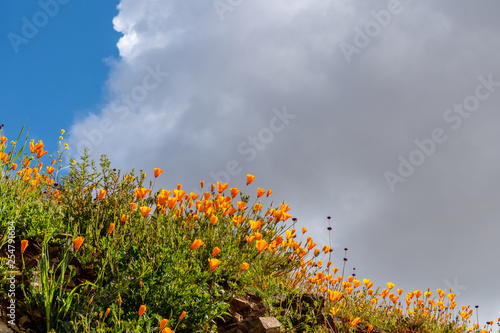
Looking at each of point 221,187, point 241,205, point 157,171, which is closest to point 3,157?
point 157,171

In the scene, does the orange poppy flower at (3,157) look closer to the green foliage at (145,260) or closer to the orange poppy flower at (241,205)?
the green foliage at (145,260)

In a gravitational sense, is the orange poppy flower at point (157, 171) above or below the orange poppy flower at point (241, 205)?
above

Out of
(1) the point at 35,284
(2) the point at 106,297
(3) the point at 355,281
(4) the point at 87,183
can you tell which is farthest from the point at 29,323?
(3) the point at 355,281

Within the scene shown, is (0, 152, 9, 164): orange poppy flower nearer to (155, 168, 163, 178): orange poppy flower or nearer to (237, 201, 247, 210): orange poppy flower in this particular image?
(155, 168, 163, 178): orange poppy flower

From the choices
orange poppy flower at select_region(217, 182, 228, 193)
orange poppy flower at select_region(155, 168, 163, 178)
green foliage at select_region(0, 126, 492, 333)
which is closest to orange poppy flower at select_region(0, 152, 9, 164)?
green foliage at select_region(0, 126, 492, 333)

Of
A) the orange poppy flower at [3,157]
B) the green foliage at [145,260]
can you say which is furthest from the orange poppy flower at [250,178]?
the orange poppy flower at [3,157]

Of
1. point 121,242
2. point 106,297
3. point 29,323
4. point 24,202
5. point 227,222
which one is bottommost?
point 29,323

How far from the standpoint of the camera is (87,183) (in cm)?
463

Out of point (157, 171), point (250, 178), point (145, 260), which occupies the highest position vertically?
point (250, 178)

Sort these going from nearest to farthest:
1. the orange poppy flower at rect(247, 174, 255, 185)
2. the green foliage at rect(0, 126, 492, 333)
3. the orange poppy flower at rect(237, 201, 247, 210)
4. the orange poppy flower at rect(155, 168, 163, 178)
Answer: the green foliage at rect(0, 126, 492, 333) → the orange poppy flower at rect(155, 168, 163, 178) → the orange poppy flower at rect(237, 201, 247, 210) → the orange poppy flower at rect(247, 174, 255, 185)

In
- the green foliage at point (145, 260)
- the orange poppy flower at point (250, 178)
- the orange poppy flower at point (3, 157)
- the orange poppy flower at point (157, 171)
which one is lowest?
the green foliage at point (145, 260)

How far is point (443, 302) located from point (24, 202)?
22.2 ft

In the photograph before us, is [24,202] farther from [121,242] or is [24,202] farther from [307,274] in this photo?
[307,274]

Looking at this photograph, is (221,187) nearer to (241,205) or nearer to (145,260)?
(241,205)
